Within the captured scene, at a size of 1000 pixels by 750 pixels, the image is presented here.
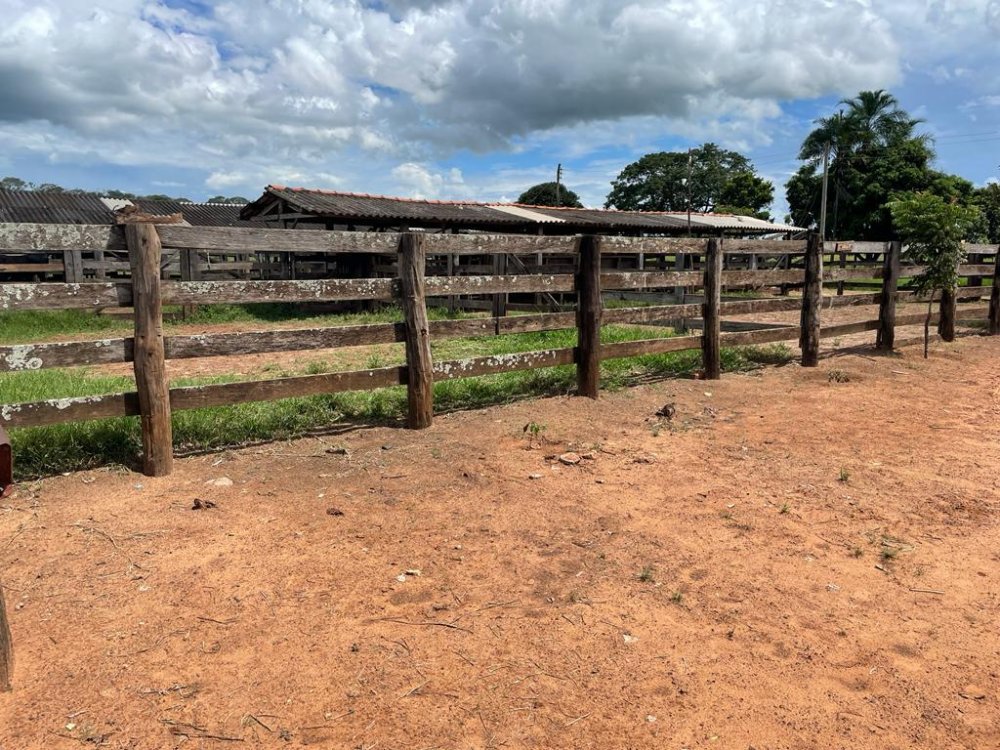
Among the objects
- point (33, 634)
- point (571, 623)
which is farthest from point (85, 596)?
point (571, 623)

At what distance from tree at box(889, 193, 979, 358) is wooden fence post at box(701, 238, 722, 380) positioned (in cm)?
396

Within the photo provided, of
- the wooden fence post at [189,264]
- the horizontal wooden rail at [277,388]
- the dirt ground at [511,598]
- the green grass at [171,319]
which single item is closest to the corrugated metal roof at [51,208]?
the wooden fence post at [189,264]

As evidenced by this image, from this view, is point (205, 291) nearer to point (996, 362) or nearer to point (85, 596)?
point (85, 596)

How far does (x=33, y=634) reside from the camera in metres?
2.93

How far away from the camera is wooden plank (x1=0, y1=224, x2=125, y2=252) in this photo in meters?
4.34

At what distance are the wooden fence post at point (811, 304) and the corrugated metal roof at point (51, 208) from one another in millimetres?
23601

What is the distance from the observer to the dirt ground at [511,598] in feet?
8.16

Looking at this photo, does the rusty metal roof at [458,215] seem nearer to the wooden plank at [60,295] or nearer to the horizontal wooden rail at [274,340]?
the horizontal wooden rail at [274,340]

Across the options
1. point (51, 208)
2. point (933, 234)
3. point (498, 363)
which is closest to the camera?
point (498, 363)

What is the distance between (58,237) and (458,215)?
636 inches

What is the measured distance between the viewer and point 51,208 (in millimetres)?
26453

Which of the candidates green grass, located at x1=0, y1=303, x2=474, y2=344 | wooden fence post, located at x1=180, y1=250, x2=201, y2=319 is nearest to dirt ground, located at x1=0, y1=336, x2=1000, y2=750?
green grass, located at x1=0, y1=303, x2=474, y2=344

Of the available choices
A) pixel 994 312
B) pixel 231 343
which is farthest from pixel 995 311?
pixel 231 343

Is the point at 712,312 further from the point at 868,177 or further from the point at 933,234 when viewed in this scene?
the point at 868,177
